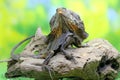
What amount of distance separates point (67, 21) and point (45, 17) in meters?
1.20

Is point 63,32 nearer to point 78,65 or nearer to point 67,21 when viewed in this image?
point 67,21

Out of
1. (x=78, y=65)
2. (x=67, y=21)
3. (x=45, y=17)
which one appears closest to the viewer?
→ (x=78, y=65)

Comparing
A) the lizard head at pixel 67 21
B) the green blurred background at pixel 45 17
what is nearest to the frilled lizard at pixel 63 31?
the lizard head at pixel 67 21

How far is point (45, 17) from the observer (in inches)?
148

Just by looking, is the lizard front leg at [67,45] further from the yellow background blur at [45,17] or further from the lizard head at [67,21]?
the yellow background blur at [45,17]

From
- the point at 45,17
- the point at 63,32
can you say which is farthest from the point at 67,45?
the point at 45,17

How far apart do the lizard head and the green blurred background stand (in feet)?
3.61

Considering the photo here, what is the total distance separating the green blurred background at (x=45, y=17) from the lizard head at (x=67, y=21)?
1100 mm

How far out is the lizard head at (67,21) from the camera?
2.55 m

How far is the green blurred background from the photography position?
12.3ft

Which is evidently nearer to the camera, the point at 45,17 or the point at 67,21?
the point at 67,21

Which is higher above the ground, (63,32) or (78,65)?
(63,32)

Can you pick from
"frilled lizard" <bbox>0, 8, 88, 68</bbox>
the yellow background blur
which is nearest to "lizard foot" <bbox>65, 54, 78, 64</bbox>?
"frilled lizard" <bbox>0, 8, 88, 68</bbox>

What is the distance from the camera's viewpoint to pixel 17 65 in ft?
8.59
